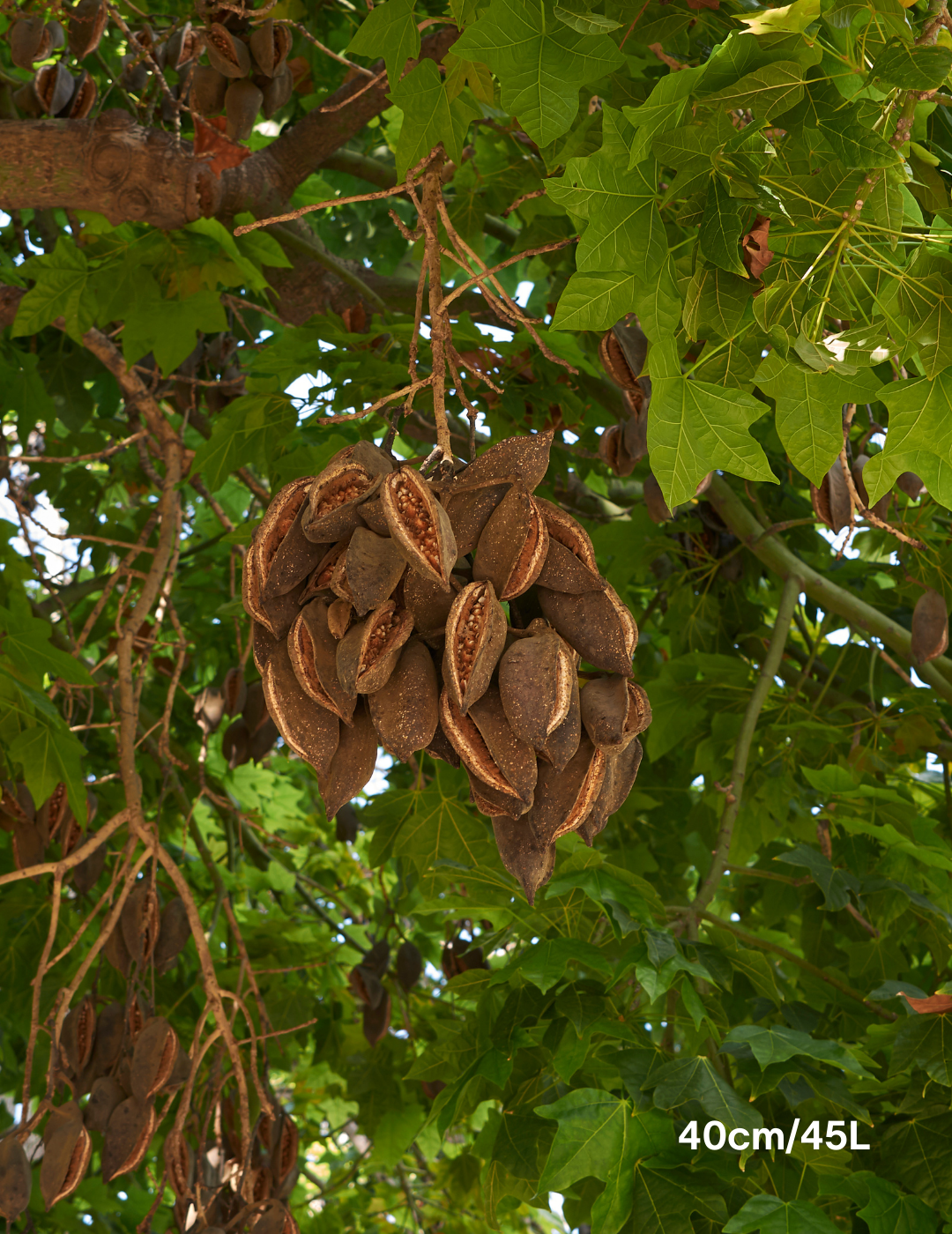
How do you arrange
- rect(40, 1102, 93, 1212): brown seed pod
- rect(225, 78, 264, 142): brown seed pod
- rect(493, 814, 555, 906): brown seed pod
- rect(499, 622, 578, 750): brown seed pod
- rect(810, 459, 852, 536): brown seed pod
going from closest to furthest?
rect(499, 622, 578, 750): brown seed pod → rect(493, 814, 555, 906): brown seed pod → rect(810, 459, 852, 536): brown seed pod → rect(40, 1102, 93, 1212): brown seed pod → rect(225, 78, 264, 142): brown seed pod

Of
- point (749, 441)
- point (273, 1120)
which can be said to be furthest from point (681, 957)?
point (273, 1120)

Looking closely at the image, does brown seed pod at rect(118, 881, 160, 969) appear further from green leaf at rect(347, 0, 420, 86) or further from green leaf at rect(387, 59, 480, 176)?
green leaf at rect(347, 0, 420, 86)

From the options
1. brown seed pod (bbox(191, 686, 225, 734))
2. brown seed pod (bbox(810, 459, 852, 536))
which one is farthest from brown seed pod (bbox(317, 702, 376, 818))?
brown seed pod (bbox(191, 686, 225, 734))

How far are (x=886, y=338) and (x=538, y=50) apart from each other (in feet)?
2.03

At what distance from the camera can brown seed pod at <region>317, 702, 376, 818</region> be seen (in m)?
1.31

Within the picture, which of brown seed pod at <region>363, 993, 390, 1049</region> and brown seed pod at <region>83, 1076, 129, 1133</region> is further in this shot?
brown seed pod at <region>363, 993, 390, 1049</region>

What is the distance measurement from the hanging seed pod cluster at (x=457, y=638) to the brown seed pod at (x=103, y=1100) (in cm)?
169

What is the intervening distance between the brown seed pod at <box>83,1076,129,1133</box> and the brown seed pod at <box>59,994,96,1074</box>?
6.4 inches

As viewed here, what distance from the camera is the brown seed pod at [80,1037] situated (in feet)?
9.13

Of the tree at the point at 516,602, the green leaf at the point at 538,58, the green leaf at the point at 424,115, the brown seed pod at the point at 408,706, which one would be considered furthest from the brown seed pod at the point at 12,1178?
the green leaf at the point at 538,58

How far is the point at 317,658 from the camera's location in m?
1.29

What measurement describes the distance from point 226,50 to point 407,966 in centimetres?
302

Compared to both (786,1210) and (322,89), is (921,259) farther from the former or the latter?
(322,89)

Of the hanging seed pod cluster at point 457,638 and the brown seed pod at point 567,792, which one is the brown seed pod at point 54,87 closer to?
the hanging seed pod cluster at point 457,638
